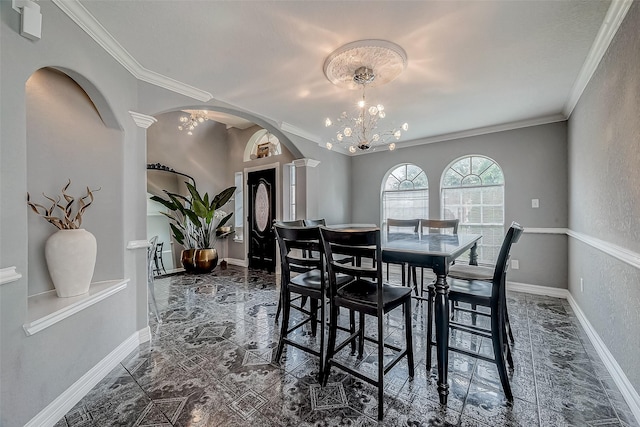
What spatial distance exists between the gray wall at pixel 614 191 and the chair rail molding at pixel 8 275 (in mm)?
3309

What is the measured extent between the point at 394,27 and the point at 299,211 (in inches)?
123

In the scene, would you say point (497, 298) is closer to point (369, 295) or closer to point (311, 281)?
point (369, 295)

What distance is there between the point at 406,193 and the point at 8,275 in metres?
4.96

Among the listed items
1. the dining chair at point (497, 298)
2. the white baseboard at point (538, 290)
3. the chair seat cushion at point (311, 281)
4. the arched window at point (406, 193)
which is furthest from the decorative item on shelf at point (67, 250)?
the white baseboard at point (538, 290)

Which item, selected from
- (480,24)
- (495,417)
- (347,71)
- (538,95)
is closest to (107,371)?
(495,417)

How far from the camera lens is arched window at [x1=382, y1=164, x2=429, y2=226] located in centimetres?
479

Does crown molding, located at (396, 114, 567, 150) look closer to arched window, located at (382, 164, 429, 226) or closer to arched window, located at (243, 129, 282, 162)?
arched window, located at (382, 164, 429, 226)

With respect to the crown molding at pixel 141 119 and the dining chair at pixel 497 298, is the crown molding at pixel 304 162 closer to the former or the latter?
the crown molding at pixel 141 119

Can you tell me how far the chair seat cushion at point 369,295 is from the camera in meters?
1.63

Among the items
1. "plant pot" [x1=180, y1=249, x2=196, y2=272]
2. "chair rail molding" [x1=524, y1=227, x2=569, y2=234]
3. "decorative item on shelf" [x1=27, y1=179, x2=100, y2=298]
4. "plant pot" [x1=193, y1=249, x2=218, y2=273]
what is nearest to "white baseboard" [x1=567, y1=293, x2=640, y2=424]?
"chair rail molding" [x1=524, y1=227, x2=569, y2=234]

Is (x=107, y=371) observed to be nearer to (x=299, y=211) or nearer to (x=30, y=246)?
(x=30, y=246)

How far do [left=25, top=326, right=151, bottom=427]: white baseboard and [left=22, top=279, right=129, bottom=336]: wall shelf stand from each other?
0.45m

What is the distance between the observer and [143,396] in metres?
1.68

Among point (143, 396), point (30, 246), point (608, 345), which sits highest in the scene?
point (30, 246)
